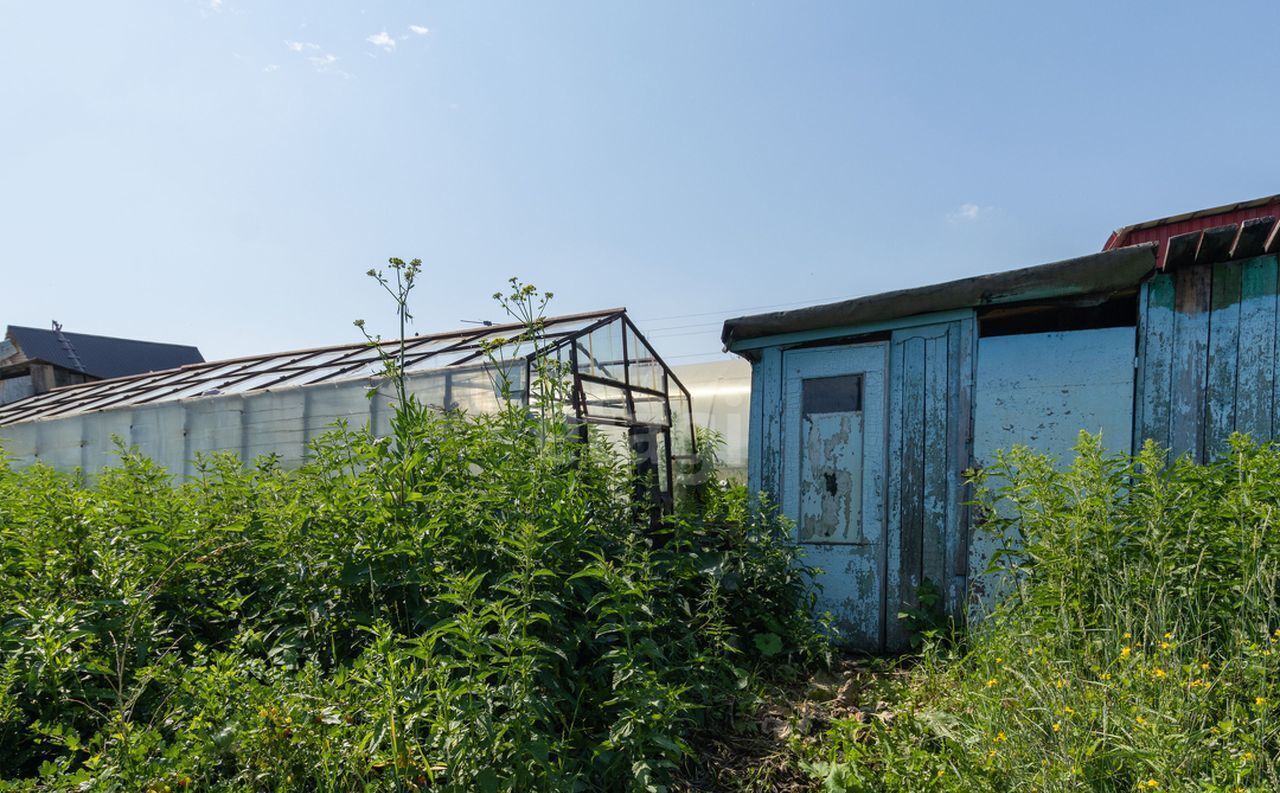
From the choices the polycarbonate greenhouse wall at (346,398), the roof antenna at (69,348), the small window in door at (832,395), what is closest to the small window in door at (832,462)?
the small window in door at (832,395)

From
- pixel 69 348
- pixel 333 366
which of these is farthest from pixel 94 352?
pixel 333 366

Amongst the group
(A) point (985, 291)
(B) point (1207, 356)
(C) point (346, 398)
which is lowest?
(C) point (346, 398)

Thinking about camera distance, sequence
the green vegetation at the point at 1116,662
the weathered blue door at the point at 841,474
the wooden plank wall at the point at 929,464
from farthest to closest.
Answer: the weathered blue door at the point at 841,474 < the wooden plank wall at the point at 929,464 < the green vegetation at the point at 1116,662

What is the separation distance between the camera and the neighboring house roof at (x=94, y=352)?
70.5 feet

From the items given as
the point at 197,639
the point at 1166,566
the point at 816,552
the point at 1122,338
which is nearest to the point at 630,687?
the point at 197,639

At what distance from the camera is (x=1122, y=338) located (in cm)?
500

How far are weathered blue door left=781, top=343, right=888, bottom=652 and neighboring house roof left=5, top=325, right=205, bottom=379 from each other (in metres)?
20.8

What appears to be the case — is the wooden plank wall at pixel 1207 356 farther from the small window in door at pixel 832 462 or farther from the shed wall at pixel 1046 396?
the small window in door at pixel 832 462

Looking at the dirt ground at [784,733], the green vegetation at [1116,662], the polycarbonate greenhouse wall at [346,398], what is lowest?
the dirt ground at [784,733]

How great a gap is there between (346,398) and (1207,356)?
8.36m

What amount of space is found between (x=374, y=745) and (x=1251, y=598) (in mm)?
3437

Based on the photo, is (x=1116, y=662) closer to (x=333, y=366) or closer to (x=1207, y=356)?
(x=1207, y=356)

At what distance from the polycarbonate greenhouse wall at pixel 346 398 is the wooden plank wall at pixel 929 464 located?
2387 millimetres

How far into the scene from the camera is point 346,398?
877 centimetres
